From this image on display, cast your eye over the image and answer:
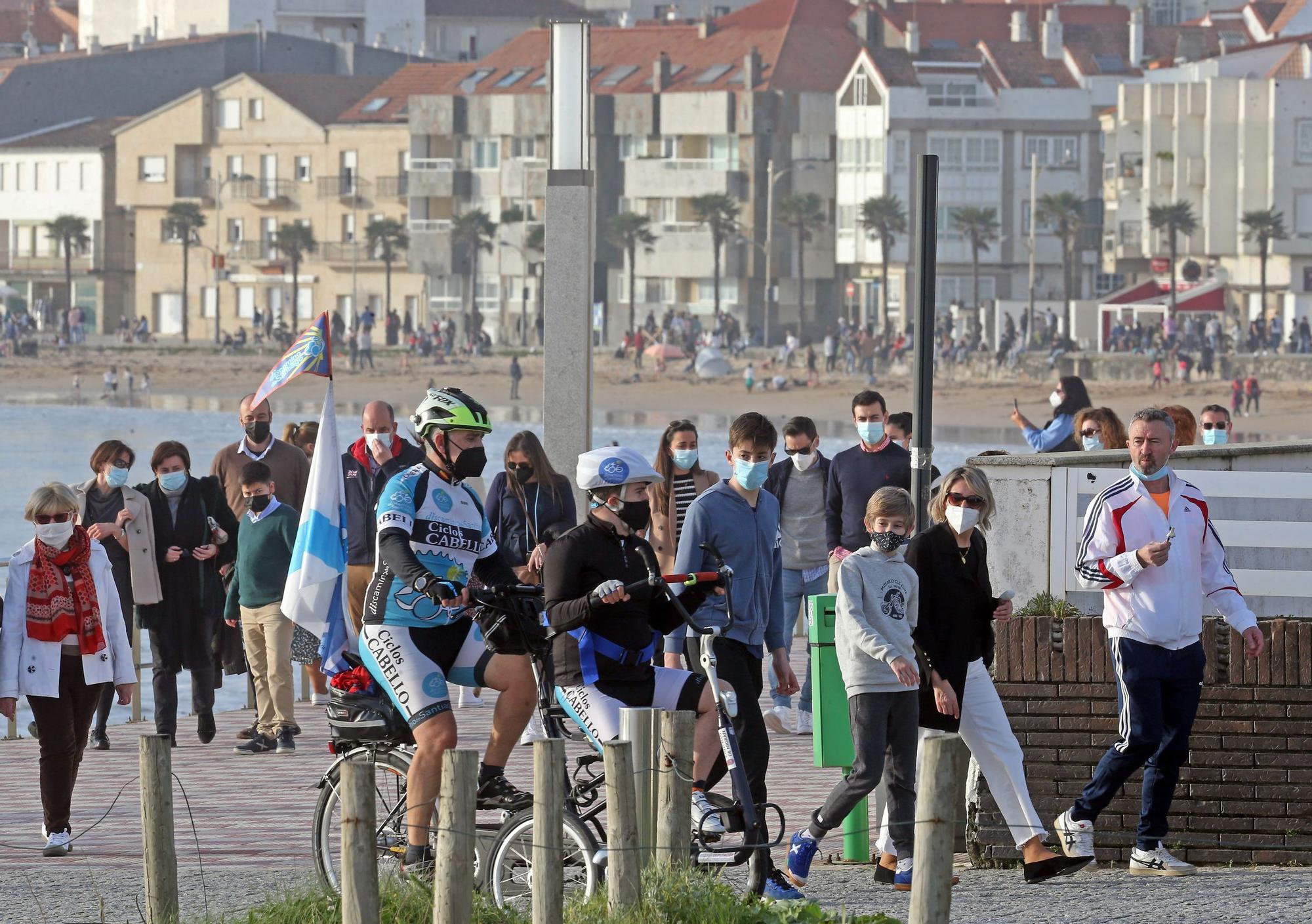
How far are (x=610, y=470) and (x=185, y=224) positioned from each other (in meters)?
110

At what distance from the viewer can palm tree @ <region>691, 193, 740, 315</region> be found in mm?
102250

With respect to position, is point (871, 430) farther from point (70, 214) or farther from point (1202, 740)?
point (70, 214)

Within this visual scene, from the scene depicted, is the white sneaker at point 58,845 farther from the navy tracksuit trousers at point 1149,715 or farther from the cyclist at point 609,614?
the navy tracksuit trousers at point 1149,715

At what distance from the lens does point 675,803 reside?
7141mm

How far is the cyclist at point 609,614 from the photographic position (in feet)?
26.1

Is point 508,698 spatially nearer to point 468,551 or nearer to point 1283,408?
point 468,551

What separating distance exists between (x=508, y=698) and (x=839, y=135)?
315 ft

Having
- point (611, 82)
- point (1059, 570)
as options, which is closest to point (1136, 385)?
point (611, 82)

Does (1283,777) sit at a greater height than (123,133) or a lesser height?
lesser

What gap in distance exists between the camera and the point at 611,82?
4279 inches

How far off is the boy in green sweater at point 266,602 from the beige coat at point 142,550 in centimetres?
42

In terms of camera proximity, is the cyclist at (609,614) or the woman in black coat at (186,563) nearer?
the cyclist at (609,614)

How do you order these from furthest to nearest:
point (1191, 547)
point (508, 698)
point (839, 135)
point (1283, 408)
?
point (839, 135)
point (1283, 408)
point (1191, 547)
point (508, 698)

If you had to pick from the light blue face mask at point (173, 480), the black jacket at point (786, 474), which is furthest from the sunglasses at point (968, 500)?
the light blue face mask at point (173, 480)
